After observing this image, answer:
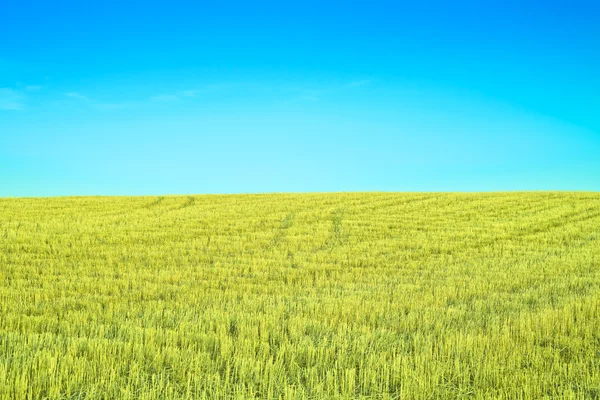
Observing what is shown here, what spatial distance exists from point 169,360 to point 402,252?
12.0m

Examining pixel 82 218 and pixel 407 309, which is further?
pixel 82 218

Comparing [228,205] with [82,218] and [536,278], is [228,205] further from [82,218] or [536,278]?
[536,278]

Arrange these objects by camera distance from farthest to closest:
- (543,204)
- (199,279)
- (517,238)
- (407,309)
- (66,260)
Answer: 1. (543,204)
2. (517,238)
3. (66,260)
4. (199,279)
5. (407,309)

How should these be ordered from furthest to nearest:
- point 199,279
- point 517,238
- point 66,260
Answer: point 517,238 → point 66,260 → point 199,279

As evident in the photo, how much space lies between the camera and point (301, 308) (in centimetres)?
903

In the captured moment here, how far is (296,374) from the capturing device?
5.59 m

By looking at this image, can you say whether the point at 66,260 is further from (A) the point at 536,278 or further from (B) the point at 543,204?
(B) the point at 543,204

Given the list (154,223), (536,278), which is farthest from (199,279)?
(154,223)

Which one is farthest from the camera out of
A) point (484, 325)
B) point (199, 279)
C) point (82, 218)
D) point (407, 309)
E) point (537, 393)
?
point (82, 218)

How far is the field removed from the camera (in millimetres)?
5324

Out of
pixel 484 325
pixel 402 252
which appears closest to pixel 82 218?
pixel 402 252

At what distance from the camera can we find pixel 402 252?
16.8 m

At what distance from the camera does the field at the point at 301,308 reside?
5324mm

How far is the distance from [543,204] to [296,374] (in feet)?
92.5
